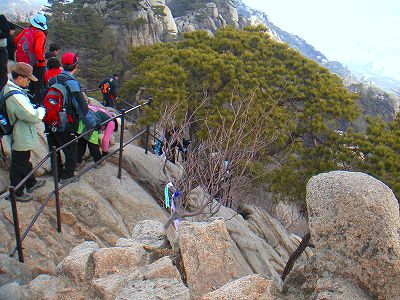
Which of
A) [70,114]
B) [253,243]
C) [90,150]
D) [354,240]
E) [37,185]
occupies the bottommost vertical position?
[253,243]

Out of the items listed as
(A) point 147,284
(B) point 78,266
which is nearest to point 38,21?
(B) point 78,266

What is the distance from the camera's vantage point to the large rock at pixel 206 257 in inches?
156

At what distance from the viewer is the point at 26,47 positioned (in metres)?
7.21

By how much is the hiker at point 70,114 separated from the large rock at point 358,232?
155 inches

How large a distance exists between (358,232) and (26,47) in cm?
633

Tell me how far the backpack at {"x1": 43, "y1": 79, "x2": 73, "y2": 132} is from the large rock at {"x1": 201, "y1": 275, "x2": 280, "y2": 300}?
372 cm

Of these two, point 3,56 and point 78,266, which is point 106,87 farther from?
point 78,266

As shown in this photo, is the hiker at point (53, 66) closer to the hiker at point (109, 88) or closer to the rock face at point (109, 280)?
the rock face at point (109, 280)

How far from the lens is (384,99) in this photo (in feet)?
190

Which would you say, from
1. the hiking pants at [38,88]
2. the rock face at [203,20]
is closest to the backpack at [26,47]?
the hiking pants at [38,88]

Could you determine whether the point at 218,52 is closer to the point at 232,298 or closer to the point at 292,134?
the point at 292,134

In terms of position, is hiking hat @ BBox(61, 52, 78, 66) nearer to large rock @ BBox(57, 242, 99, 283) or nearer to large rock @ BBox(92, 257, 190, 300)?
large rock @ BBox(57, 242, 99, 283)

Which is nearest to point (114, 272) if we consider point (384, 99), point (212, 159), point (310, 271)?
point (310, 271)

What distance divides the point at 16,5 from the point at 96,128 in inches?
4118
